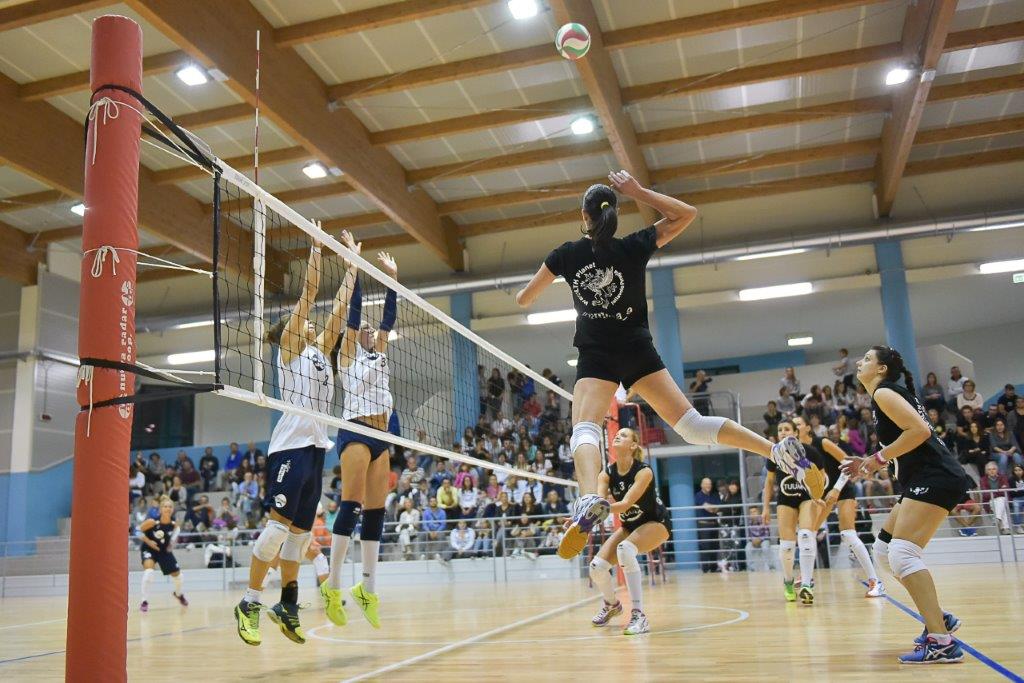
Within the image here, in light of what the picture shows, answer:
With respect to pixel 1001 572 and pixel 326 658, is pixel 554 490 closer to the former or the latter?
pixel 1001 572

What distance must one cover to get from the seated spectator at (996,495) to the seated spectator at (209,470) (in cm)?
1928

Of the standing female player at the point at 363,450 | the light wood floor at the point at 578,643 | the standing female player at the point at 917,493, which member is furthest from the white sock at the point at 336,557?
the standing female player at the point at 917,493

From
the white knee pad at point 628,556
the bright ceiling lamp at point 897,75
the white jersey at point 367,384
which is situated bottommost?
the white knee pad at point 628,556

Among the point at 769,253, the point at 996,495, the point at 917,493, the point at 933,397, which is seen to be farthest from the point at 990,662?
the point at 769,253

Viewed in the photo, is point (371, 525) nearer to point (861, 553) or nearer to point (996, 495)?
point (861, 553)

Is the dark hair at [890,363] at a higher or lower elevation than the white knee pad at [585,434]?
higher

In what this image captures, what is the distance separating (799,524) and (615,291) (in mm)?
5576

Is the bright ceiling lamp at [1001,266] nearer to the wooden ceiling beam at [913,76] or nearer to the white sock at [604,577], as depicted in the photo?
the wooden ceiling beam at [913,76]

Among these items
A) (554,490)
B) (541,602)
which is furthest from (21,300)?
(541,602)

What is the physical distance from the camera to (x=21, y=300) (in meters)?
21.8

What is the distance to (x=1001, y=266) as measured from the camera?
63.6 feet

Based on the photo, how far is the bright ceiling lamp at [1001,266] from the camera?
63.3 feet

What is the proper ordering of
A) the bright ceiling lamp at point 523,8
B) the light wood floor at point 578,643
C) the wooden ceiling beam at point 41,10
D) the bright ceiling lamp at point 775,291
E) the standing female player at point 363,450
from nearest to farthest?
the light wood floor at point 578,643, the standing female player at point 363,450, the wooden ceiling beam at point 41,10, the bright ceiling lamp at point 523,8, the bright ceiling lamp at point 775,291

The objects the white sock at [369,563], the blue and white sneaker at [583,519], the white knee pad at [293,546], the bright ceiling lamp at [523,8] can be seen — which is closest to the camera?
the blue and white sneaker at [583,519]
